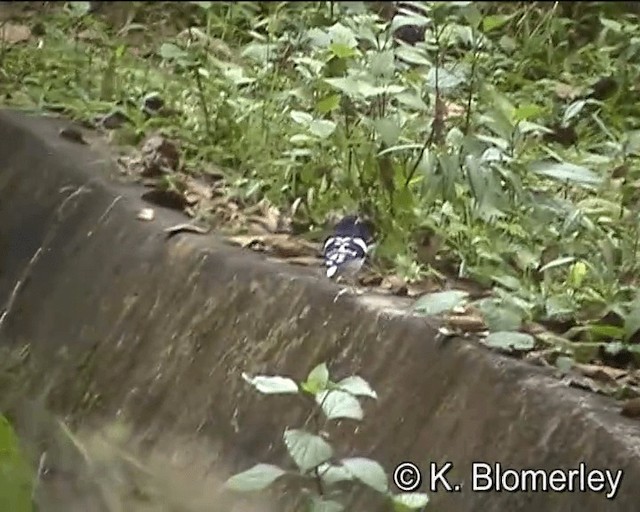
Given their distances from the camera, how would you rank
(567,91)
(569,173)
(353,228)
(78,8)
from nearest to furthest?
(569,173) → (353,228) → (567,91) → (78,8)

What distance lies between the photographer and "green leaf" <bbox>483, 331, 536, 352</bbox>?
1807 millimetres

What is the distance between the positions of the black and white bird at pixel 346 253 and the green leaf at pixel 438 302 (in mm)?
164

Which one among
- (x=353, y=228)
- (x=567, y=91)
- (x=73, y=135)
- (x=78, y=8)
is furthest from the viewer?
(x=78, y=8)

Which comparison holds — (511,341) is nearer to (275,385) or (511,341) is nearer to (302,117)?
(275,385)

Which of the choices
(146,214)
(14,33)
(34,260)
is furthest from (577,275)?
(14,33)

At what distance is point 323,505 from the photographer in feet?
5.69

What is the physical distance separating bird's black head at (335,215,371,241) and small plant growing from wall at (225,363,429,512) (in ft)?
1.32

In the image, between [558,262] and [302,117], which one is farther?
[302,117]

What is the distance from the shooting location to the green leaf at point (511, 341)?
181 cm

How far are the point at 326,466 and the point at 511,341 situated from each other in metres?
0.33

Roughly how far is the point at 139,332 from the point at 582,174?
84cm

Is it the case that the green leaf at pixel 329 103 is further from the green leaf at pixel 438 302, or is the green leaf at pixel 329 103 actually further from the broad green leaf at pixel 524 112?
the green leaf at pixel 438 302

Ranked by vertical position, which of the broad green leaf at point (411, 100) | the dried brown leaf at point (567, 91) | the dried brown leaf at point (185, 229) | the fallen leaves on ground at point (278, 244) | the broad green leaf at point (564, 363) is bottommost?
the dried brown leaf at point (185, 229)

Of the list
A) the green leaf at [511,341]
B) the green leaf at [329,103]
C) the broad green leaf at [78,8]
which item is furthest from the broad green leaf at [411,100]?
the broad green leaf at [78,8]
